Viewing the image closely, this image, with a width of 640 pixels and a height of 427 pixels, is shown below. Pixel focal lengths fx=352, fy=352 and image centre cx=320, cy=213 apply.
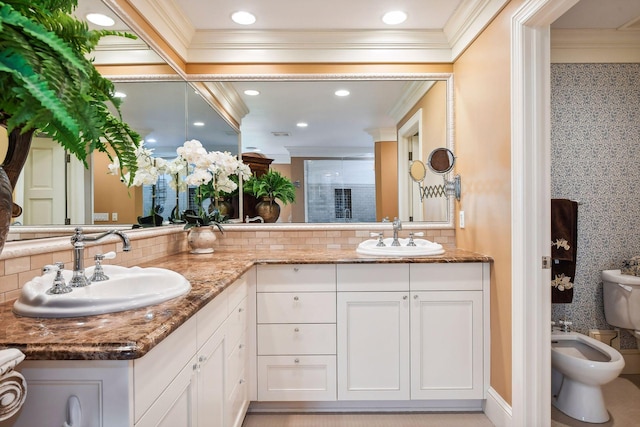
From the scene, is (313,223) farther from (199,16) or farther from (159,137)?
(199,16)

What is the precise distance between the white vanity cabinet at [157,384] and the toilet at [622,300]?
96.9 inches

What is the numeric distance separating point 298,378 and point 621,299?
216cm

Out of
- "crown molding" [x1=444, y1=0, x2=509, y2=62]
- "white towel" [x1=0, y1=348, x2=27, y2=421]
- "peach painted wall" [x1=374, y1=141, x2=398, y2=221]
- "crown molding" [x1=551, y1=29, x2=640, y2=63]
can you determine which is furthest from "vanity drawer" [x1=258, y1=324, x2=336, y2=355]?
"crown molding" [x1=551, y1=29, x2=640, y2=63]

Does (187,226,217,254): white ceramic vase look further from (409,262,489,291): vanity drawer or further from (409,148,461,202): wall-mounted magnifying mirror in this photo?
(409,148,461,202): wall-mounted magnifying mirror

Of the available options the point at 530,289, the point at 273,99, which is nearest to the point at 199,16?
the point at 273,99

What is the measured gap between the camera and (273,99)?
2576 millimetres

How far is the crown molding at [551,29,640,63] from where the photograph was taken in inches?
95.0

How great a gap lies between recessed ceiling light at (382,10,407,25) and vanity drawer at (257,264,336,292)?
1606mm

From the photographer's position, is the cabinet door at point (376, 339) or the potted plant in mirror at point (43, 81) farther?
the cabinet door at point (376, 339)

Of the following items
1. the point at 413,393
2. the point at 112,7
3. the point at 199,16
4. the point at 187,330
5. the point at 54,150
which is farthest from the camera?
the point at 199,16

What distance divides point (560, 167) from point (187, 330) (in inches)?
101

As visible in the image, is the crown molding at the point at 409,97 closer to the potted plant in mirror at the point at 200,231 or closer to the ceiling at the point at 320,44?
the ceiling at the point at 320,44

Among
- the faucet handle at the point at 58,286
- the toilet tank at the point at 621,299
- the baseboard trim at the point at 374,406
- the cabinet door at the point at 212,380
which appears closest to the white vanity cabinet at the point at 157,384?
the cabinet door at the point at 212,380

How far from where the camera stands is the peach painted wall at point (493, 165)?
1793 millimetres
